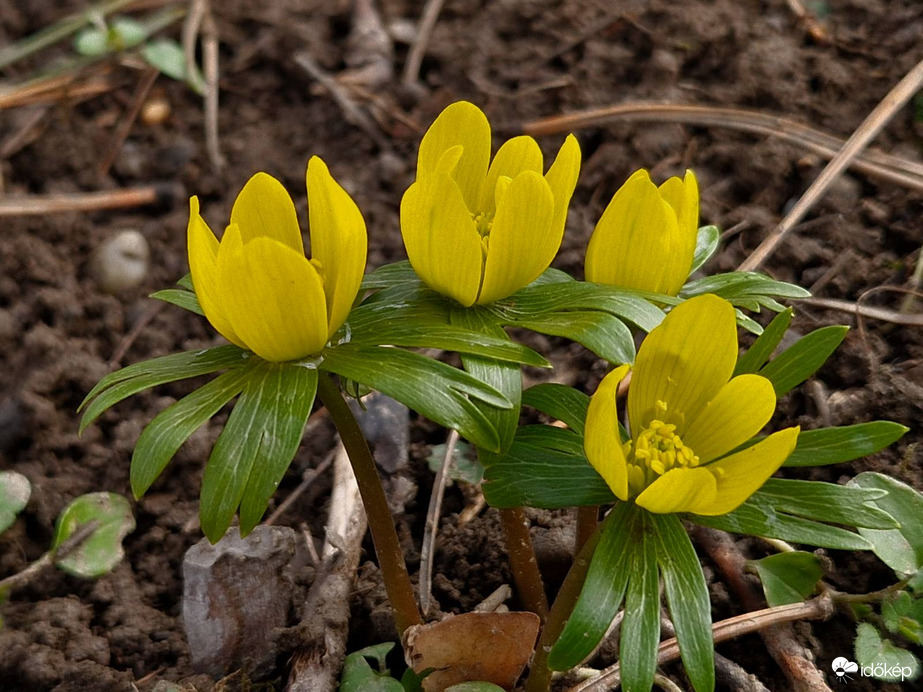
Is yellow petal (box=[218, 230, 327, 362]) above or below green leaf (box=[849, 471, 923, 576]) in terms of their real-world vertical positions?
above

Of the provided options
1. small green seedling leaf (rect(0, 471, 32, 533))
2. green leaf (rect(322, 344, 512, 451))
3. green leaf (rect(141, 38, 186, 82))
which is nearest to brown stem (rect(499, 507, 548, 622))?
green leaf (rect(322, 344, 512, 451))

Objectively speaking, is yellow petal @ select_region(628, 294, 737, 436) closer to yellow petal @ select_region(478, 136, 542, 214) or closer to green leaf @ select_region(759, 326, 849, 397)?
green leaf @ select_region(759, 326, 849, 397)

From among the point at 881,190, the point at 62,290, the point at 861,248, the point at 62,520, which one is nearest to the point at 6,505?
the point at 62,520

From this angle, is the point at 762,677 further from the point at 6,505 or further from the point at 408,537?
the point at 6,505

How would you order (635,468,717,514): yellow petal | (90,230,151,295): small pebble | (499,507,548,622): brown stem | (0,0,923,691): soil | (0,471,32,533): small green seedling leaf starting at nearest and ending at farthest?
(635,468,717,514): yellow petal
(499,507,548,622): brown stem
(0,0,923,691): soil
(0,471,32,533): small green seedling leaf
(90,230,151,295): small pebble

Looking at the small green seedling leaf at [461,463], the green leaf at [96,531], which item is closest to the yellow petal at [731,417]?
the small green seedling leaf at [461,463]

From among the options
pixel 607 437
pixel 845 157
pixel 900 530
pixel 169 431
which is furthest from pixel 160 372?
pixel 845 157
